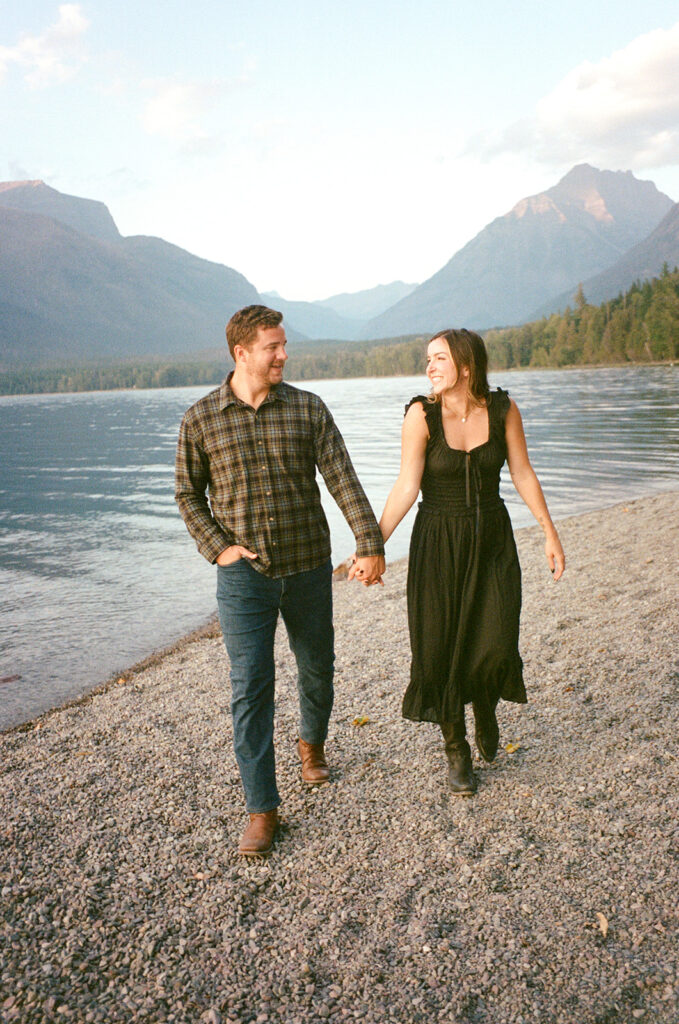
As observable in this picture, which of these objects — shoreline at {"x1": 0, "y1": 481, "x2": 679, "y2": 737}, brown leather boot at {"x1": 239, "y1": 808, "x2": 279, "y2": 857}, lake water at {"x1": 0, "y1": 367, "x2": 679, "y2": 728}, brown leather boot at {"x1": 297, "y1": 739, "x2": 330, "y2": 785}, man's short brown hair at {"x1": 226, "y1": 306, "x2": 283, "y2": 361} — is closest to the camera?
man's short brown hair at {"x1": 226, "y1": 306, "x2": 283, "y2": 361}

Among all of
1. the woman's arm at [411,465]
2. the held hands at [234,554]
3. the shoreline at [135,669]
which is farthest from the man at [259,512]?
the shoreline at [135,669]

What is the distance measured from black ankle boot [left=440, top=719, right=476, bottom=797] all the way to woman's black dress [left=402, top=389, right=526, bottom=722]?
209mm

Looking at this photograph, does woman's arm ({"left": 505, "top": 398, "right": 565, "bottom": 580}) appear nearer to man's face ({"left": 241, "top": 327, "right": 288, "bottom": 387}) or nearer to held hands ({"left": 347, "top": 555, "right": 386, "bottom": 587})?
held hands ({"left": 347, "top": 555, "right": 386, "bottom": 587})

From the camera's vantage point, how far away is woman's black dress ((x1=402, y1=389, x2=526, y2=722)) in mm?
4332

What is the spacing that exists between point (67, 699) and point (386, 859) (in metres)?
5.99

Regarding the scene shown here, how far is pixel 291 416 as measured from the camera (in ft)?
13.4

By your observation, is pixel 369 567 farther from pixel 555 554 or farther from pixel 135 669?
pixel 135 669

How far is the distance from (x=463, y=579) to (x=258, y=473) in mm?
1368

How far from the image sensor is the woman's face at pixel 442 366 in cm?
423

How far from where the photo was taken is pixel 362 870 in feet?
13.3

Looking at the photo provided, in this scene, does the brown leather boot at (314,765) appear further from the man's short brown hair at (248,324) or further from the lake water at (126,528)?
the lake water at (126,528)

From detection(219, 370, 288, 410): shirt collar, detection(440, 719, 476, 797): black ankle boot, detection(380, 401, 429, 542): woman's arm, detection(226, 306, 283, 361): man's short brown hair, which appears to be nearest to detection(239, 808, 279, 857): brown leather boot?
detection(440, 719, 476, 797): black ankle boot

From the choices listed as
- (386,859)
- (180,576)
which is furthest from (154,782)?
(180,576)

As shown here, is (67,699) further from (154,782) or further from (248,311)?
(248,311)
